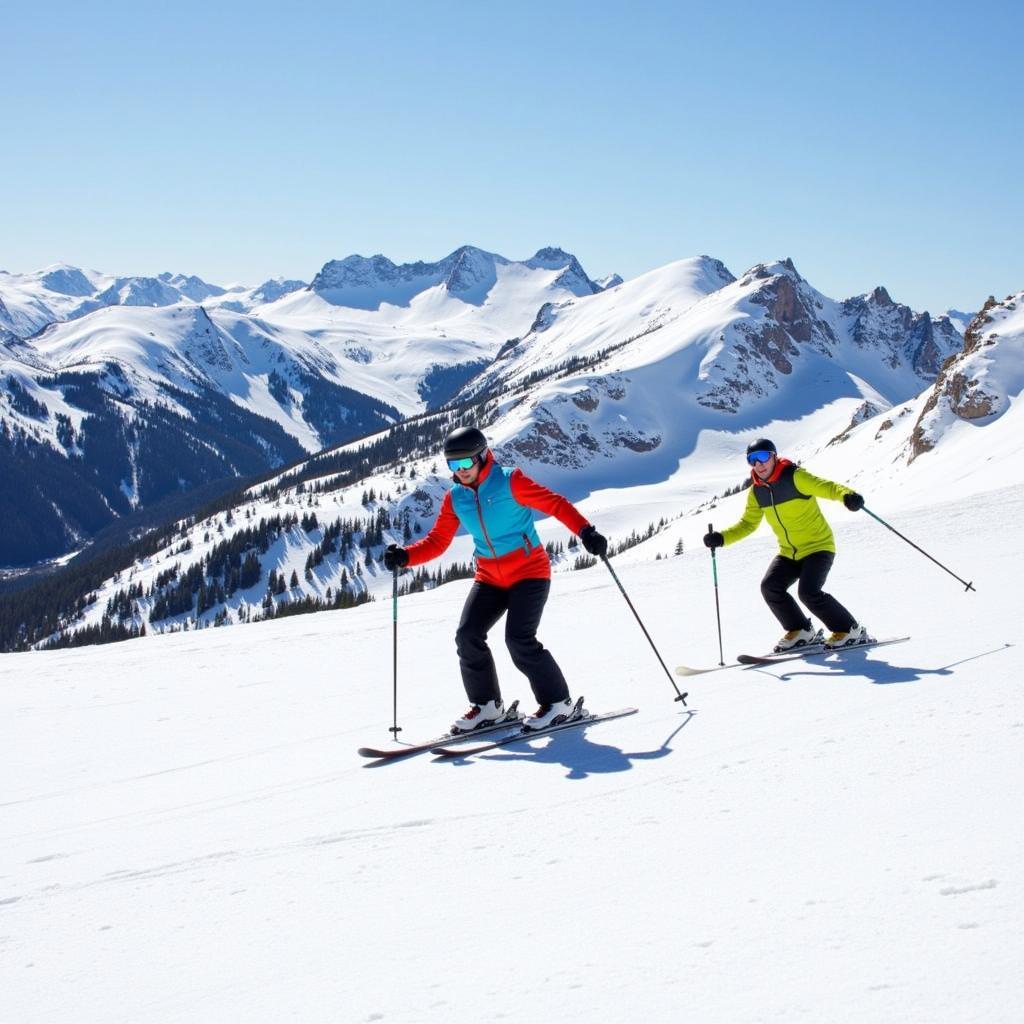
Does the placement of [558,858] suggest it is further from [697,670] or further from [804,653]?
[804,653]

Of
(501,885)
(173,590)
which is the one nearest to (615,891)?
(501,885)

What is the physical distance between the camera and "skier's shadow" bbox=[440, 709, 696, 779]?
5582 millimetres

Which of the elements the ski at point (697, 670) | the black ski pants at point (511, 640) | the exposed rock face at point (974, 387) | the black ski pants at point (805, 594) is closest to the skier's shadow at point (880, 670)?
the black ski pants at point (805, 594)

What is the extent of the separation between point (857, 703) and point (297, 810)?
398cm

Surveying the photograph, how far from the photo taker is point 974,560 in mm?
12891

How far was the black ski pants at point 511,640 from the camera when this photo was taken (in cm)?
677

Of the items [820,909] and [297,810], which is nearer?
[820,909]

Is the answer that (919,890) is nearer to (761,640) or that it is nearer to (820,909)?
(820,909)

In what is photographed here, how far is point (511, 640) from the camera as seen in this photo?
6.79m

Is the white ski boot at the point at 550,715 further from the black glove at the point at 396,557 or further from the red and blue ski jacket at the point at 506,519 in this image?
the black glove at the point at 396,557

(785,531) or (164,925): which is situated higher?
(785,531)

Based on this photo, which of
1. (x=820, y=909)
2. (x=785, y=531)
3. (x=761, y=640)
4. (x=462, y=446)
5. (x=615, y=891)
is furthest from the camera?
(x=761, y=640)

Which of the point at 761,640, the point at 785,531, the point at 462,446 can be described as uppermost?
the point at 462,446

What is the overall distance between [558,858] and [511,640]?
2818 mm
